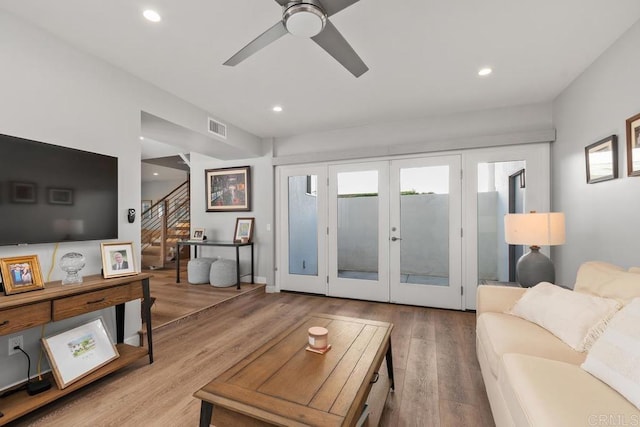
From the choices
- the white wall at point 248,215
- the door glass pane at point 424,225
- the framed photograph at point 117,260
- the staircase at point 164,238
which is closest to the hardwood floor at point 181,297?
the white wall at point 248,215

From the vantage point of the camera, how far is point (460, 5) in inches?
74.1

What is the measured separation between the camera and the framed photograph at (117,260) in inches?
90.0

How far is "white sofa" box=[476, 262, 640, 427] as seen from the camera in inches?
41.4

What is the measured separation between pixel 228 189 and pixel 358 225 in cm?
237

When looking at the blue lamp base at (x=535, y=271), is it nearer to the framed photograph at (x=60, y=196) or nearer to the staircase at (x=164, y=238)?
the framed photograph at (x=60, y=196)

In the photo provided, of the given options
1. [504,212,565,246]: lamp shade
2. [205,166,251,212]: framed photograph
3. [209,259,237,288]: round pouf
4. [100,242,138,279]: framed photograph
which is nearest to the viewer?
[100,242,138,279]: framed photograph

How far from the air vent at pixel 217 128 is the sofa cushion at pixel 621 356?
3.97 m

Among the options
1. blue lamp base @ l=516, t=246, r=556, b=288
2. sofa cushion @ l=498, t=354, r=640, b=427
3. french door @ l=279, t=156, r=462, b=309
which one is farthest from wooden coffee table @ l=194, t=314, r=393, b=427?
french door @ l=279, t=156, r=462, b=309

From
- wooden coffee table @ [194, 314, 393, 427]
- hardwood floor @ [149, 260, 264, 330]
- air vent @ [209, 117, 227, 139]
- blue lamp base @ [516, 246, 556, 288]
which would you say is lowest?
hardwood floor @ [149, 260, 264, 330]

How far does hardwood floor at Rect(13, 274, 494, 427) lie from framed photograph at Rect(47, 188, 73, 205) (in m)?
1.35

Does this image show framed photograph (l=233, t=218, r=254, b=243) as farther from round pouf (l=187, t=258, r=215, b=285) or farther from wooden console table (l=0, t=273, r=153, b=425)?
wooden console table (l=0, t=273, r=153, b=425)

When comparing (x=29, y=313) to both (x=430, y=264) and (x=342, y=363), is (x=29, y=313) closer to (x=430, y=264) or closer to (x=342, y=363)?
(x=342, y=363)

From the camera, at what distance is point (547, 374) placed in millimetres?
1280

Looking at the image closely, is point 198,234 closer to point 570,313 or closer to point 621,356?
point 570,313
